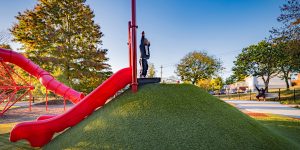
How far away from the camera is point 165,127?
4.55 m

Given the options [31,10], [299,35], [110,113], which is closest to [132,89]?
[110,113]

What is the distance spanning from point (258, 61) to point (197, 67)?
14.4m

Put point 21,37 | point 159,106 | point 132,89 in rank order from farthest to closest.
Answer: point 21,37 < point 132,89 < point 159,106

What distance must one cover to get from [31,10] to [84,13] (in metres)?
6.20

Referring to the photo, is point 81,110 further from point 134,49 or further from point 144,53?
point 144,53

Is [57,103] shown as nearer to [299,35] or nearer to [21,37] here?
[21,37]

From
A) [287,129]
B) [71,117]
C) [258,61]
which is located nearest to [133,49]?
[71,117]

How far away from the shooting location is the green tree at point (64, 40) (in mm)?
25219

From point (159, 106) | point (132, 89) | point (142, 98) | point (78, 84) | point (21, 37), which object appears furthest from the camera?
point (78, 84)

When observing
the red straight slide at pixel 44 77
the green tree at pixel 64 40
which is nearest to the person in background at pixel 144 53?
the red straight slide at pixel 44 77

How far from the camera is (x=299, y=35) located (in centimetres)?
1422

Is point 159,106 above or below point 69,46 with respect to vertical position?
below

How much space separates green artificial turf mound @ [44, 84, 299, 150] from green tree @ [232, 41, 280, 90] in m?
32.9

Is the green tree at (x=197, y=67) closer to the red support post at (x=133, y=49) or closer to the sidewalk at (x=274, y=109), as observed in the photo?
the sidewalk at (x=274, y=109)
